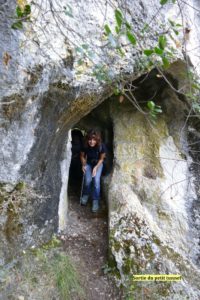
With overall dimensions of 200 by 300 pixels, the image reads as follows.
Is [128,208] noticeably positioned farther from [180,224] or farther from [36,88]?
[36,88]

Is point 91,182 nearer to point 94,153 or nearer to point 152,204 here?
Answer: point 94,153

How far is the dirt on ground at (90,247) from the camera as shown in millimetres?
3350

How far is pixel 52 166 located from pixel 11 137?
0.94m

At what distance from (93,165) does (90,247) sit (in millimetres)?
1450

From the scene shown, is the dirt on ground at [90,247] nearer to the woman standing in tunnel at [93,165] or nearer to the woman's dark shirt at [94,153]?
the woman standing in tunnel at [93,165]

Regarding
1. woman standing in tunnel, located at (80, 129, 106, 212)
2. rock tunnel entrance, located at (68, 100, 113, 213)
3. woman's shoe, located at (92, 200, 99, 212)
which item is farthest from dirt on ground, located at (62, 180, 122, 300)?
rock tunnel entrance, located at (68, 100, 113, 213)

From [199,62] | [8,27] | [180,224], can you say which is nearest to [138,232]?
[180,224]

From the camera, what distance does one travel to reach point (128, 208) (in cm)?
402

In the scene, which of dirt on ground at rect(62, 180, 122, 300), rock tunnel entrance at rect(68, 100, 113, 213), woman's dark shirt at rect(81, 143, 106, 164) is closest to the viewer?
dirt on ground at rect(62, 180, 122, 300)

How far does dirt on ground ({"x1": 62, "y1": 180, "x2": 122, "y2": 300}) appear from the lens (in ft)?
11.0

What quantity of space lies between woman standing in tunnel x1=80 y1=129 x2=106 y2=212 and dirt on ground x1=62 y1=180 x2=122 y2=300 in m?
0.19

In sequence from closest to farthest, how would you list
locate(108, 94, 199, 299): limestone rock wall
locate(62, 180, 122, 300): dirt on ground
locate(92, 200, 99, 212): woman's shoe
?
locate(62, 180, 122, 300): dirt on ground
locate(108, 94, 199, 299): limestone rock wall
locate(92, 200, 99, 212): woman's shoe

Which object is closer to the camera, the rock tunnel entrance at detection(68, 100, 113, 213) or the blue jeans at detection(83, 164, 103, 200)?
the blue jeans at detection(83, 164, 103, 200)

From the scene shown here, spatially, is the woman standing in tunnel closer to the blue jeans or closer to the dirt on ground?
the blue jeans
